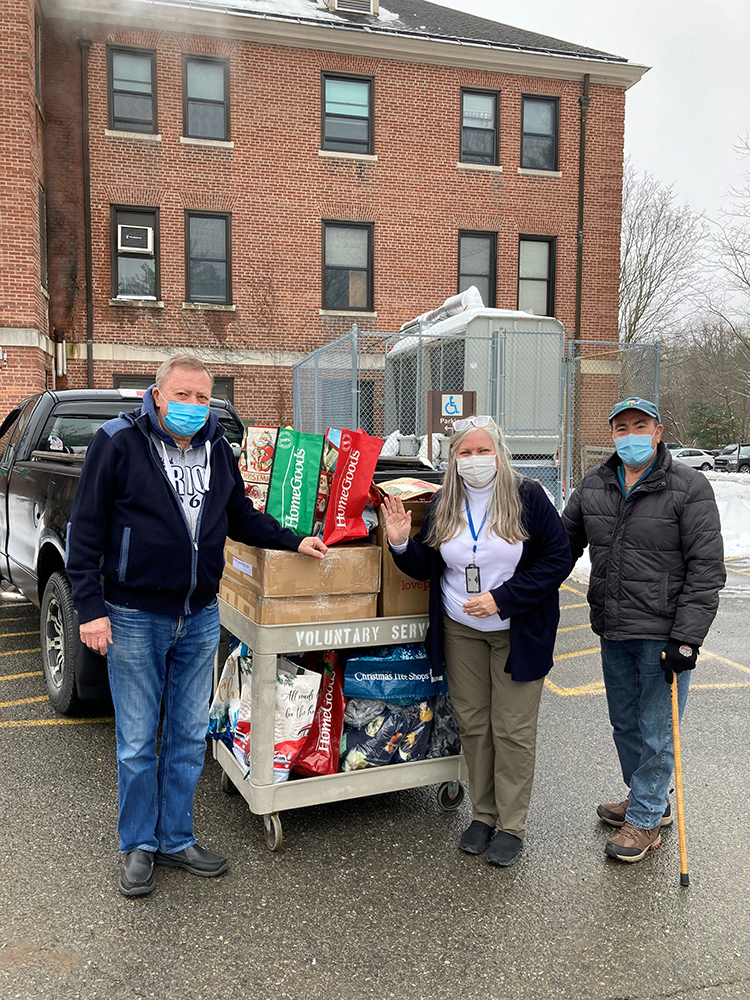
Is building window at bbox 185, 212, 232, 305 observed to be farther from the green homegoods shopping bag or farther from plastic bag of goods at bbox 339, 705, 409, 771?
plastic bag of goods at bbox 339, 705, 409, 771

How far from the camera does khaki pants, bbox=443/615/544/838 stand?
11.0 ft

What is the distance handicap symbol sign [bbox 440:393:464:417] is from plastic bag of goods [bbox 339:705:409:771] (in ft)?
23.3

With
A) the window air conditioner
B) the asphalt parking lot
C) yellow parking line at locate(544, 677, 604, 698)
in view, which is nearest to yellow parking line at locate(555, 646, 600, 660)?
yellow parking line at locate(544, 677, 604, 698)

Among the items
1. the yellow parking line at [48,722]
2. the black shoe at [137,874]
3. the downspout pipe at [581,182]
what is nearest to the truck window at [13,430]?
the yellow parking line at [48,722]

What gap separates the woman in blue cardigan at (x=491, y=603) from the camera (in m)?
3.25

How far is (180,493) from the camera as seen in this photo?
302 centimetres

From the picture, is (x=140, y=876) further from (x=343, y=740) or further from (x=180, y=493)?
(x=180, y=493)

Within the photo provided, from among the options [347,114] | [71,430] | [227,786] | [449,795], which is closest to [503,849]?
[449,795]

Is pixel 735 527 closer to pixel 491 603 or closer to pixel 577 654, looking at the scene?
pixel 577 654

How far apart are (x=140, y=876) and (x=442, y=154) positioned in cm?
1667

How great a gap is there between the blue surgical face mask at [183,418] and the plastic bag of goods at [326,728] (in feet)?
3.90

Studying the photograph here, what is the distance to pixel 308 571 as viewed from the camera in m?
3.32

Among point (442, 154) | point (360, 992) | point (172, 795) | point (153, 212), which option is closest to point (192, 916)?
point (172, 795)

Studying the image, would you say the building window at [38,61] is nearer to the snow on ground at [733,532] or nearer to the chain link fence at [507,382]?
the chain link fence at [507,382]
